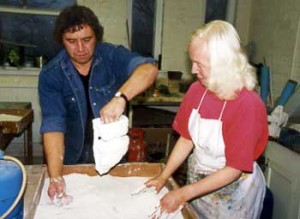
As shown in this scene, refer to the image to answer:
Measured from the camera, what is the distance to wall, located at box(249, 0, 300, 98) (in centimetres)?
316

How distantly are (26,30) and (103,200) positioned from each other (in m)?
3.16

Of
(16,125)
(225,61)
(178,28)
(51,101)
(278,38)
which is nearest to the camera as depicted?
(225,61)

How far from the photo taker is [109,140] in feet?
4.24

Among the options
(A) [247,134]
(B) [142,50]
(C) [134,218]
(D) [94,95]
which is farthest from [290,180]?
(B) [142,50]

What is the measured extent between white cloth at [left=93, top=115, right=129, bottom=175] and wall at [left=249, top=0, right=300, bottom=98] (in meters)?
2.28

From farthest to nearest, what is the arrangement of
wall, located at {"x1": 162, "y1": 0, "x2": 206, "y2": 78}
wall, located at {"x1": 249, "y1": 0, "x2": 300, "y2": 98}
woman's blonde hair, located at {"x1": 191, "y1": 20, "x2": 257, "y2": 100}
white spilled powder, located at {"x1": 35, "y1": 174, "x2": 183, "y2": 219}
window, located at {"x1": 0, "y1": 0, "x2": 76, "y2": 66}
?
1. wall, located at {"x1": 162, "y1": 0, "x2": 206, "y2": 78}
2. window, located at {"x1": 0, "y1": 0, "x2": 76, "y2": 66}
3. wall, located at {"x1": 249, "y1": 0, "x2": 300, "y2": 98}
4. white spilled powder, located at {"x1": 35, "y1": 174, "x2": 183, "y2": 219}
5. woman's blonde hair, located at {"x1": 191, "y1": 20, "x2": 257, "y2": 100}

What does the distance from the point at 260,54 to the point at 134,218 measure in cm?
313

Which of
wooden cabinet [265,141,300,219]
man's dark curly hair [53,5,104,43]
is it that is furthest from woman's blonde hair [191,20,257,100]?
wooden cabinet [265,141,300,219]

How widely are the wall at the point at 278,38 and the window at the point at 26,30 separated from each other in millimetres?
2216

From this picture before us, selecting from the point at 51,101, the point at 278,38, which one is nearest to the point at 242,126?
the point at 51,101

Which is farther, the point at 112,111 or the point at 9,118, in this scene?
the point at 9,118

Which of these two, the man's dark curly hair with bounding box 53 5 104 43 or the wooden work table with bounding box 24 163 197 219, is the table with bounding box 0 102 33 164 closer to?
the wooden work table with bounding box 24 163 197 219

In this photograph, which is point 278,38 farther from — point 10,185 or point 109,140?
point 10,185

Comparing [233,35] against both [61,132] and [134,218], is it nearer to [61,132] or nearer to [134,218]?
[134,218]
